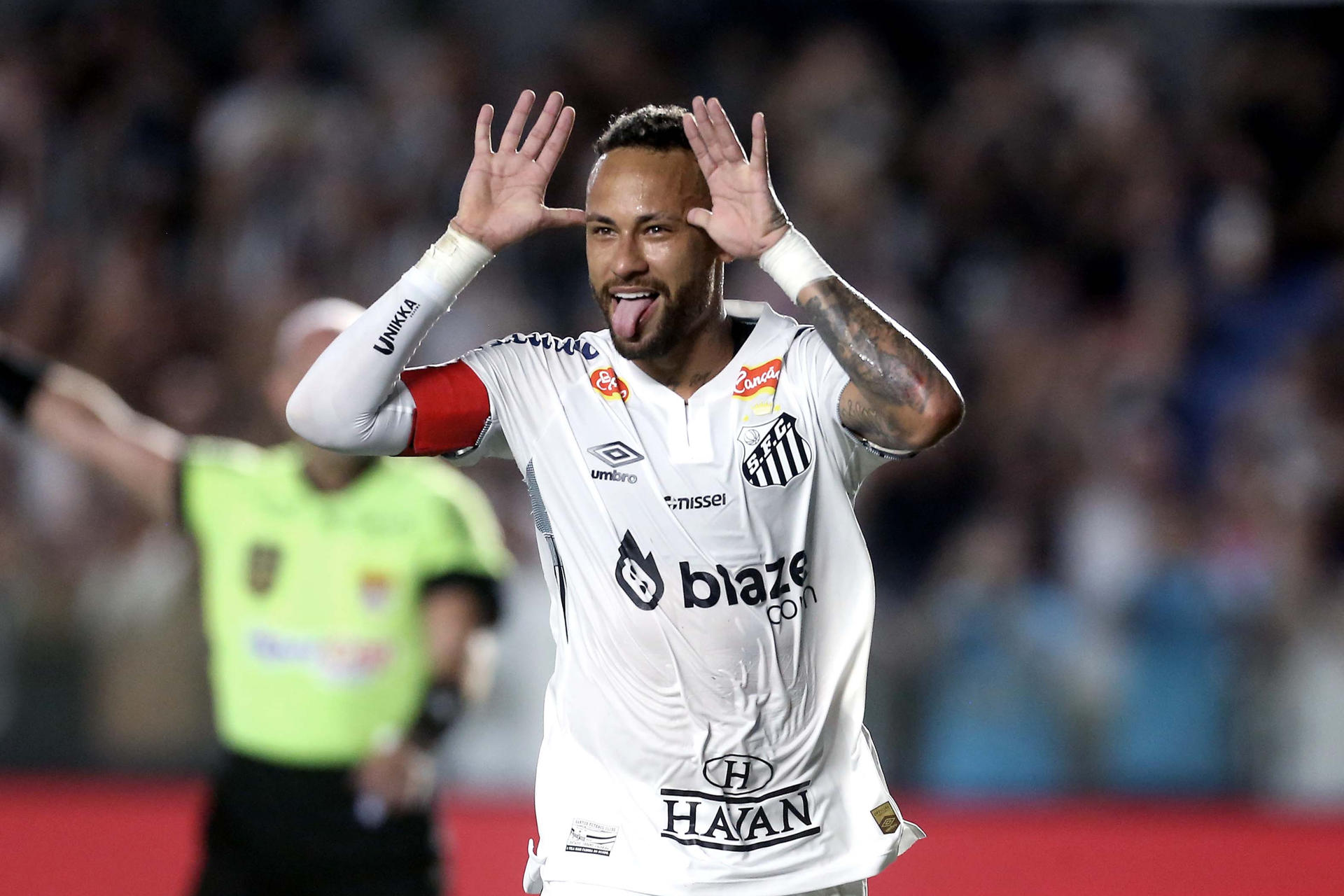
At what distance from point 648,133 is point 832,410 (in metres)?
0.68

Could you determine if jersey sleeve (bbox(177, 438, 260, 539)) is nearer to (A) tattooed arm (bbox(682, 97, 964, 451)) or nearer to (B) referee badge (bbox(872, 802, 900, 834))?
(A) tattooed arm (bbox(682, 97, 964, 451))

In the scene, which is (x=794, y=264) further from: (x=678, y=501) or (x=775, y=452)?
(x=678, y=501)

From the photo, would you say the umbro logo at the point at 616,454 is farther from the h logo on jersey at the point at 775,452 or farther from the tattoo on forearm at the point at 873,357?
the tattoo on forearm at the point at 873,357

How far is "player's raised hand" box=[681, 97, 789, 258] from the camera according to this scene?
3.23 m

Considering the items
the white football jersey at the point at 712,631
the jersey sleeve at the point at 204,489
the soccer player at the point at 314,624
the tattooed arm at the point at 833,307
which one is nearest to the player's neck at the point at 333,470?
the soccer player at the point at 314,624

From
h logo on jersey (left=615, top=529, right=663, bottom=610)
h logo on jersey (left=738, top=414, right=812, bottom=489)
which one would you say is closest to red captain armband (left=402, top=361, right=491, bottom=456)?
h logo on jersey (left=615, top=529, right=663, bottom=610)

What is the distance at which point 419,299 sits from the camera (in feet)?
10.7

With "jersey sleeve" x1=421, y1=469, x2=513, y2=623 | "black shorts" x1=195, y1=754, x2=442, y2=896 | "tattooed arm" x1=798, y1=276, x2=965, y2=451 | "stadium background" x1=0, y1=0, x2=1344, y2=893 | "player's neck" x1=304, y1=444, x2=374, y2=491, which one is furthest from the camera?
"stadium background" x1=0, y1=0, x2=1344, y2=893

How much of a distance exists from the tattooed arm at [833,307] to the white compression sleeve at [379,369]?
50 centimetres

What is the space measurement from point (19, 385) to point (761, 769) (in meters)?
2.96

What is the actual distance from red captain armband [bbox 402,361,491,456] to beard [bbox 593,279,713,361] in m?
0.30

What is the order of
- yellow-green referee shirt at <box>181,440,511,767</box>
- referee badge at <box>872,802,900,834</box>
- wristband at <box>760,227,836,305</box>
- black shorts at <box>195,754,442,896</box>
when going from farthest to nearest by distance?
1. yellow-green referee shirt at <box>181,440,511,767</box>
2. black shorts at <box>195,754,442,896</box>
3. referee badge at <box>872,802,900,834</box>
4. wristband at <box>760,227,836,305</box>

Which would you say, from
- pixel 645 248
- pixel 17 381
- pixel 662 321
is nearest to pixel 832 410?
pixel 662 321

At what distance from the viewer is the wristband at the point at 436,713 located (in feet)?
16.1
